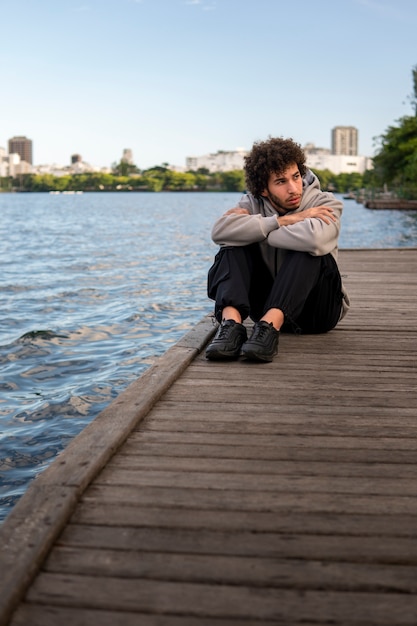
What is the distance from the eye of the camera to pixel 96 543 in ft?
6.49

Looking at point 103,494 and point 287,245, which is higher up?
point 287,245

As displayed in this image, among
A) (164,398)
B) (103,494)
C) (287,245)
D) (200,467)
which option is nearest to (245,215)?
(287,245)

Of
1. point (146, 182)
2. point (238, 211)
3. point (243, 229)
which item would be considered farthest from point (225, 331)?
point (146, 182)

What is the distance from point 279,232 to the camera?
4.21 meters

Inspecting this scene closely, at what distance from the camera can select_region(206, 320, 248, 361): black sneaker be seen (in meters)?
4.02

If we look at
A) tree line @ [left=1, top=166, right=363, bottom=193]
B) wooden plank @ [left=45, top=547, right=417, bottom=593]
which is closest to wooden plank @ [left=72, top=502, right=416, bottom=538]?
wooden plank @ [left=45, top=547, right=417, bottom=593]

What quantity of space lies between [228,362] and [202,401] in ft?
2.59

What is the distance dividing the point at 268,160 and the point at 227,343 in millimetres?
1045

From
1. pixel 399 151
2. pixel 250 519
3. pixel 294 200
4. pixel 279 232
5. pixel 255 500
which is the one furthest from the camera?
pixel 399 151

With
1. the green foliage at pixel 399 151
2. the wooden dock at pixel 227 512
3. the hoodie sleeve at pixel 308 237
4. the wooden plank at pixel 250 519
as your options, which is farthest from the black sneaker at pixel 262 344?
the green foliage at pixel 399 151

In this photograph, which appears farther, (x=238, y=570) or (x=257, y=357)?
(x=257, y=357)

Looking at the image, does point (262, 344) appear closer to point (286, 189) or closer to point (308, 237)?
point (308, 237)

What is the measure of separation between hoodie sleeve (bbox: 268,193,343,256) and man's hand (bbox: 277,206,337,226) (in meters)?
0.05

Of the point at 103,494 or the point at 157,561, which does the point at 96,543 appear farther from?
the point at 103,494
